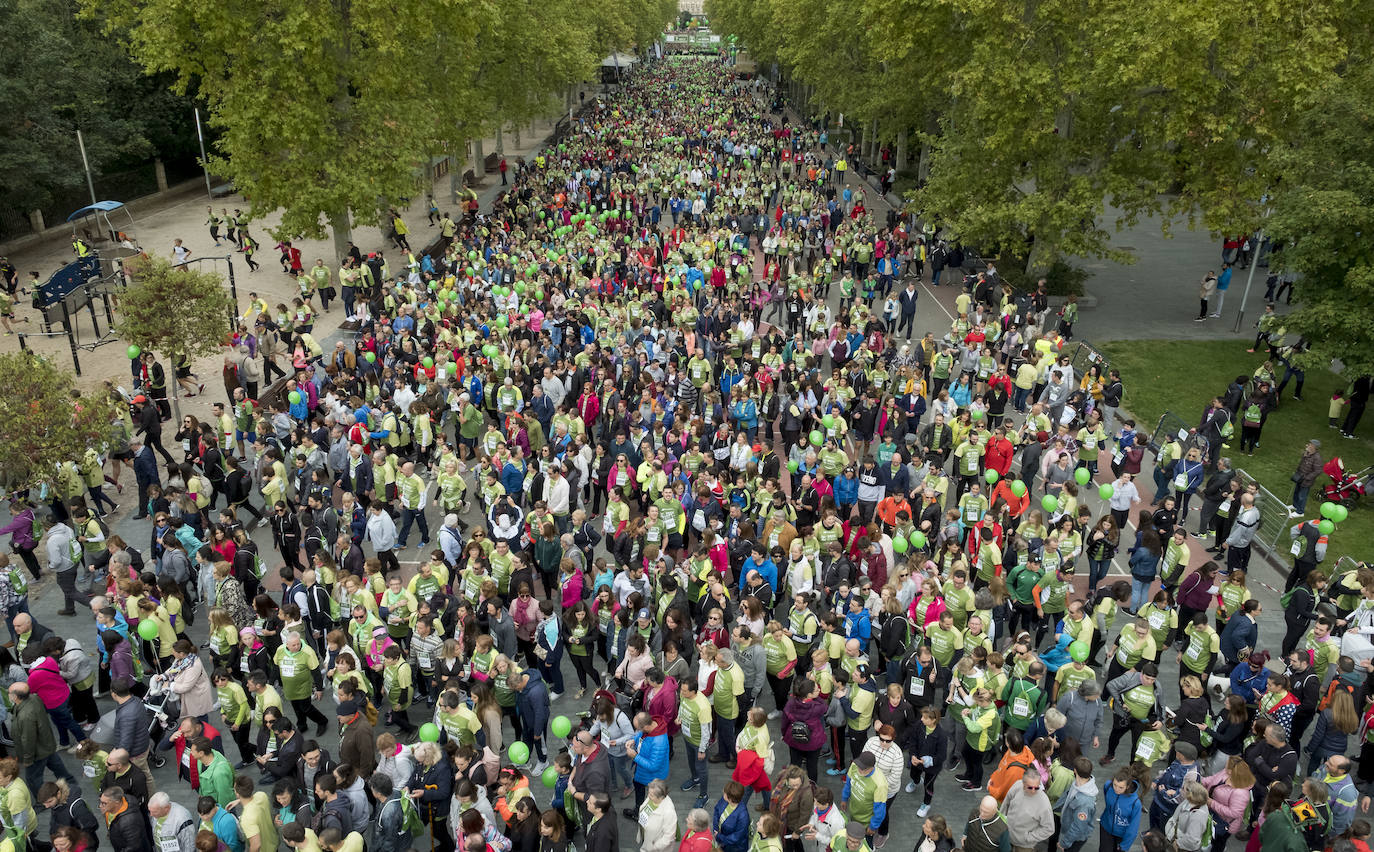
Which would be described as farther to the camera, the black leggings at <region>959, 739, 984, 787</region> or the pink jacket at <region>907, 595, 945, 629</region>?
the pink jacket at <region>907, 595, 945, 629</region>

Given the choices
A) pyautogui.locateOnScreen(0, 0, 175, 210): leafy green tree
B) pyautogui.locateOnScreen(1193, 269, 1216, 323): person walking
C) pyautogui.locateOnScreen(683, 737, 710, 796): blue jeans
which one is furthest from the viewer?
pyautogui.locateOnScreen(0, 0, 175, 210): leafy green tree

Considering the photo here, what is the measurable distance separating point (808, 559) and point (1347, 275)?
1249 centimetres

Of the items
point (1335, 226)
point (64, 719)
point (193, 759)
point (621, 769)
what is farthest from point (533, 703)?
point (1335, 226)

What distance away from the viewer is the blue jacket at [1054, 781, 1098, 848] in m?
7.42

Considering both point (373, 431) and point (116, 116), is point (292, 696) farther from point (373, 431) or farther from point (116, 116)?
point (116, 116)

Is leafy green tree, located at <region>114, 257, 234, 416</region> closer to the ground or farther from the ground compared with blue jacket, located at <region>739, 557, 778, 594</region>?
farther from the ground

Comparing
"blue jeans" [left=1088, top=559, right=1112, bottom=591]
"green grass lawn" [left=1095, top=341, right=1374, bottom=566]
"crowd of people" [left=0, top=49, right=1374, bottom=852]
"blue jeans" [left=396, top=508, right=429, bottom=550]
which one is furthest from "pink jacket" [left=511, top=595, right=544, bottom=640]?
"green grass lawn" [left=1095, top=341, right=1374, bottom=566]

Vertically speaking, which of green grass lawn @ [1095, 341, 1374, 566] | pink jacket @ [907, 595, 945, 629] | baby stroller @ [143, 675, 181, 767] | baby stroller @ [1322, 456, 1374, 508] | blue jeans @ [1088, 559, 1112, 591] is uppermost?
pink jacket @ [907, 595, 945, 629]

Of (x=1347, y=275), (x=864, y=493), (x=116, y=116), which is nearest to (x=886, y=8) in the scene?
(x=1347, y=275)

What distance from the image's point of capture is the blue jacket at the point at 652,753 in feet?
26.1

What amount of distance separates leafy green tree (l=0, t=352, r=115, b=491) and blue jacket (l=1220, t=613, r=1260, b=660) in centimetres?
1439

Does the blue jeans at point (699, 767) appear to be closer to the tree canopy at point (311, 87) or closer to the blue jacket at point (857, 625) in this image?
the blue jacket at point (857, 625)

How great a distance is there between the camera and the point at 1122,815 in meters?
7.45

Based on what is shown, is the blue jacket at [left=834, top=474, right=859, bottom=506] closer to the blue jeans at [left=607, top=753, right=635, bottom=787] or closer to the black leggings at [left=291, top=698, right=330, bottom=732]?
the blue jeans at [left=607, top=753, right=635, bottom=787]
